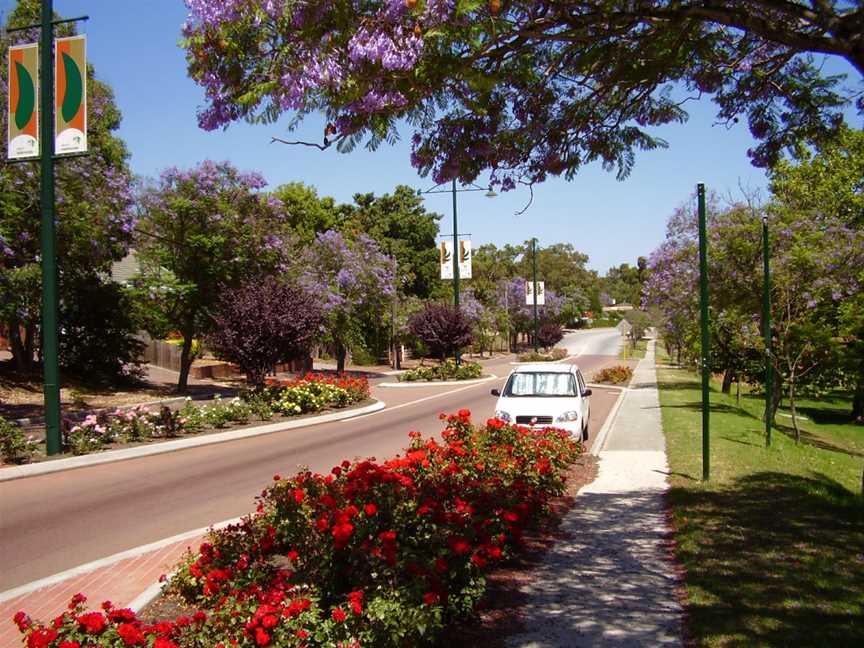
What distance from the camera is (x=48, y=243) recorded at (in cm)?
1297

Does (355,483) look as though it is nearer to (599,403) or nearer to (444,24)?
(444,24)

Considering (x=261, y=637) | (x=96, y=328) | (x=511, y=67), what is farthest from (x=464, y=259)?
(x=261, y=637)

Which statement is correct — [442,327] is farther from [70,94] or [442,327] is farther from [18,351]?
[70,94]

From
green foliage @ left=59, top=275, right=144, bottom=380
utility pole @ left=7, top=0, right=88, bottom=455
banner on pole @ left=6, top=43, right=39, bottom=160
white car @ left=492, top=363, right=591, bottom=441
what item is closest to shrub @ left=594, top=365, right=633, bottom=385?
white car @ left=492, top=363, right=591, bottom=441

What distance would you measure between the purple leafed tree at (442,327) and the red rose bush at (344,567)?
27.2 metres

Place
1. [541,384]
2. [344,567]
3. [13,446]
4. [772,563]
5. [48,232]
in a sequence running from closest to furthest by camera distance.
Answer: [344,567]
[772,563]
[13,446]
[48,232]
[541,384]

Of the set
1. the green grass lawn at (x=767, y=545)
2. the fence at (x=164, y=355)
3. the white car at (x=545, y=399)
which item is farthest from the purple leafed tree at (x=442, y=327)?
the green grass lawn at (x=767, y=545)

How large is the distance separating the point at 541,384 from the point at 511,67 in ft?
28.0

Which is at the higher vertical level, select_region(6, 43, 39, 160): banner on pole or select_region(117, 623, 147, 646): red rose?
select_region(6, 43, 39, 160): banner on pole

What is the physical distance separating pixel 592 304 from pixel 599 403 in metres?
108

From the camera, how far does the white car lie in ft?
44.5

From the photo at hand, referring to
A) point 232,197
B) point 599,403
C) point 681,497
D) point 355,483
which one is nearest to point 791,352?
point 599,403

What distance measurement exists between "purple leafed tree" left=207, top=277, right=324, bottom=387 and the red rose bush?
41.1 feet

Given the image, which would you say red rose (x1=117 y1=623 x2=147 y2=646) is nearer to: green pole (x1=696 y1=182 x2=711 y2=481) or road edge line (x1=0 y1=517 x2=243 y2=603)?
road edge line (x1=0 y1=517 x2=243 y2=603)
